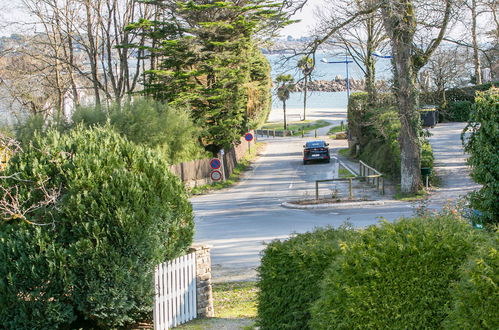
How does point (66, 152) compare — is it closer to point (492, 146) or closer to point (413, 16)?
point (492, 146)

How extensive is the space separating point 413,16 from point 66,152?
58.6 feet

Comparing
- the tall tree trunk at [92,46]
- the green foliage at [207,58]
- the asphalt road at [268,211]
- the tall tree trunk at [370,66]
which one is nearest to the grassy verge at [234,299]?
the asphalt road at [268,211]

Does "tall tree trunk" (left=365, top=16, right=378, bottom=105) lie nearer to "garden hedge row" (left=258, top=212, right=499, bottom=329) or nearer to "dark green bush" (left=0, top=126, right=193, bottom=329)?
"dark green bush" (left=0, top=126, right=193, bottom=329)

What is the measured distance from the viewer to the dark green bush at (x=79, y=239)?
9.75 m

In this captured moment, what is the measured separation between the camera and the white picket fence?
10.5 m

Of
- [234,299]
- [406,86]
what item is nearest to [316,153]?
[406,86]

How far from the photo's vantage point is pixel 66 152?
33.7 feet

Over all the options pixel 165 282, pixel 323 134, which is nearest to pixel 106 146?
pixel 165 282

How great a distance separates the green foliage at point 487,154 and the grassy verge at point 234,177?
82.3 ft

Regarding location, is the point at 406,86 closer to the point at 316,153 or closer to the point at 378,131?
the point at 378,131

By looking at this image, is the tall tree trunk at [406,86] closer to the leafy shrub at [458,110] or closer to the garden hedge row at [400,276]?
the garden hedge row at [400,276]

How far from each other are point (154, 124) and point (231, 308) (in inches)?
793

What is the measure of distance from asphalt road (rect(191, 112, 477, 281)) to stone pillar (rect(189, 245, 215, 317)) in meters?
1.60

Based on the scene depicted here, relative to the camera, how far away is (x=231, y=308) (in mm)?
12961
